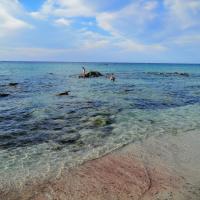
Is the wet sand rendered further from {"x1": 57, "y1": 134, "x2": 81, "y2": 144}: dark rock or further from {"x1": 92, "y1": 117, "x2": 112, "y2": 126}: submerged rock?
{"x1": 92, "y1": 117, "x2": 112, "y2": 126}: submerged rock

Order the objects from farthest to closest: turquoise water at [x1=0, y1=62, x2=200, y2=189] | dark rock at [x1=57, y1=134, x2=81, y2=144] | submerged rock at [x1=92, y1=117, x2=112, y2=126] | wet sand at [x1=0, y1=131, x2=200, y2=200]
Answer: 1. submerged rock at [x1=92, y1=117, x2=112, y2=126]
2. dark rock at [x1=57, y1=134, x2=81, y2=144]
3. turquoise water at [x1=0, y1=62, x2=200, y2=189]
4. wet sand at [x1=0, y1=131, x2=200, y2=200]

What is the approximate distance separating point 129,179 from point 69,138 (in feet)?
16.1

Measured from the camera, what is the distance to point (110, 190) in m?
8.05

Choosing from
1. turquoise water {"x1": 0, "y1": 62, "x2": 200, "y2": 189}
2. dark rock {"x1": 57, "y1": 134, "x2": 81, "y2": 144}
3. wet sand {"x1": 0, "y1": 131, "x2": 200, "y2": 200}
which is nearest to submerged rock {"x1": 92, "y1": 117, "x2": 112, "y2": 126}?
turquoise water {"x1": 0, "y1": 62, "x2": 200, "y2": 189}

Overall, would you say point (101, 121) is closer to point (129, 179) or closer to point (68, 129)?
point (68, 129)

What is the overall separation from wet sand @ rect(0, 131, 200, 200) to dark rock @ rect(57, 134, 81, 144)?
2327 mm

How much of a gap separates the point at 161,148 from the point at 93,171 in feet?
12.1

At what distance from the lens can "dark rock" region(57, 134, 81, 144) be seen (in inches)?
498

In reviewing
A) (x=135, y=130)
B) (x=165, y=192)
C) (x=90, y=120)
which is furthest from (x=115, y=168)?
(x=90, y=120)

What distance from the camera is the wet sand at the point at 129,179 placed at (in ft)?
25.5

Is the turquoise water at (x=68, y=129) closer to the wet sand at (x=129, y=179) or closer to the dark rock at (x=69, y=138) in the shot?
the dark rock at (x=69, y=138)

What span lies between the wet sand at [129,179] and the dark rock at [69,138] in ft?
7.64

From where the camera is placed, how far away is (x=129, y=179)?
877cm

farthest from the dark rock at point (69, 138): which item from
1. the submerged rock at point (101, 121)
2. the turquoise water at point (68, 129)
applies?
the submerged rock at point (101, 121)
